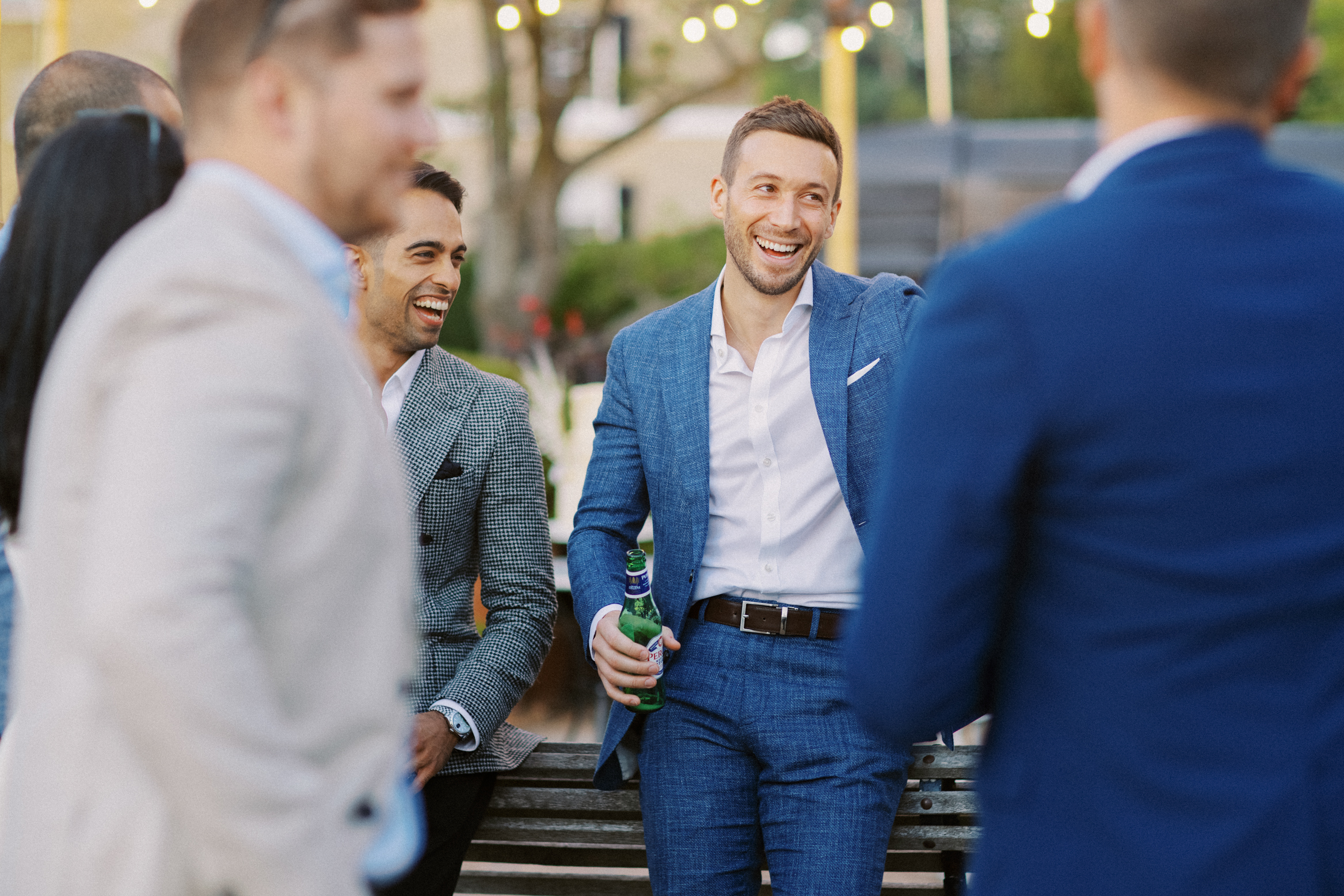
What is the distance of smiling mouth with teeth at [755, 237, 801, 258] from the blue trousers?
2.97ft

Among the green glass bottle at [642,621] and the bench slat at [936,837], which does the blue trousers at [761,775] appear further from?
the bench slat at [936,837]

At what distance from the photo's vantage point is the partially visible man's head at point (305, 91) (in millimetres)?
1414

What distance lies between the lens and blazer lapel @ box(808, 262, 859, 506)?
294cm

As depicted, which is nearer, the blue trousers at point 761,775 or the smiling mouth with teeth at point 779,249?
the blue trousers at point 761,775

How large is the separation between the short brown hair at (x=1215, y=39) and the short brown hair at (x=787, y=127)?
68.4 inches

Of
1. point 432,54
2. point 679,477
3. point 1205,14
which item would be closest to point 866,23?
point 679,477

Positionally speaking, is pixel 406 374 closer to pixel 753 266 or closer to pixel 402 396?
pixel 402 396

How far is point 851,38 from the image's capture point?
712 centimetres

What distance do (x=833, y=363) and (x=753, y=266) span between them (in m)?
0.33

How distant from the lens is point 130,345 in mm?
1271

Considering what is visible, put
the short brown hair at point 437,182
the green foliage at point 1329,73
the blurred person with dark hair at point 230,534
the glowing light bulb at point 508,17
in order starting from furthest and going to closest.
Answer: the green foliage at point 1329,73
the glowing light bulb at point 508,17
the short brown hair at point 437,182
the blurred person with dark hair at point 230,534

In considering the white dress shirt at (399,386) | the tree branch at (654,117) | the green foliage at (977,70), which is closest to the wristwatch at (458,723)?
the white dress shirt at (399,386)

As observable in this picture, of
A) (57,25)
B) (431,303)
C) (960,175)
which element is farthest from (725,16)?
(960,175)

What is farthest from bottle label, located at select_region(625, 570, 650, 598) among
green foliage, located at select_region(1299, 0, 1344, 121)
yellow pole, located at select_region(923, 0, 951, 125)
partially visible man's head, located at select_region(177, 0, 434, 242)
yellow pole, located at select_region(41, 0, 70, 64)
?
green foliage, located at select_region(1299, 0, 1344, 121)
